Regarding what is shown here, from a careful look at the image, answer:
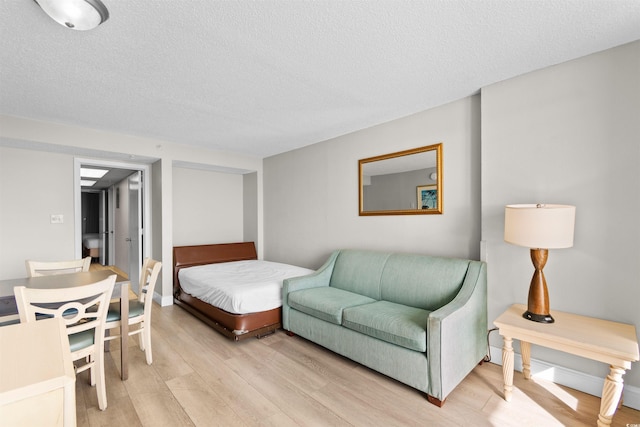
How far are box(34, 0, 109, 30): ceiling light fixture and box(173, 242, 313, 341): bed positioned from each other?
2326 millimetres

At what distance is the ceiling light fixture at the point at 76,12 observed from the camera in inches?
57.0

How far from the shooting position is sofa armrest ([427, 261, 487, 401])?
1.94 metres

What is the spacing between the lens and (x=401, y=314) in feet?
7.73

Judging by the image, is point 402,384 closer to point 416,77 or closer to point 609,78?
point 416,77

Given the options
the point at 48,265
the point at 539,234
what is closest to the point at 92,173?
the point at 48,265

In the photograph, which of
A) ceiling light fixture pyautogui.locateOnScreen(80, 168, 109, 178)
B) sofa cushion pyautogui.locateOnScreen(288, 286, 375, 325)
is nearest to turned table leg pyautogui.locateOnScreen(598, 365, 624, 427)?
sofa cushion pyautogui.locateOnScreen(288, 286, 375, 325)

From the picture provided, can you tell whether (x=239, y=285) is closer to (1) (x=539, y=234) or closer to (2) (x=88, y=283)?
(2) (x=88, y=283)

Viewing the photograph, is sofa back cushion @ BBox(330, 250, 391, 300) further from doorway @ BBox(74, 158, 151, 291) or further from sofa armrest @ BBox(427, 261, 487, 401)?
doorway @ BBox(74, 158, 151, 291)

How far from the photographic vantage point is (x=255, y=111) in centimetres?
303

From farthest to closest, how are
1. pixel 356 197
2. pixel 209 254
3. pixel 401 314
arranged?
pixel 209 254
pixel 356 197
pixel 401 314

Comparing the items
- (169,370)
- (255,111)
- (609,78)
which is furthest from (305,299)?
(609,78)

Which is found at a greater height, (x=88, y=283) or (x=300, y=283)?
(x=88, y=283)

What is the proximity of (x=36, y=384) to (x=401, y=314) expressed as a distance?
2.17 metres

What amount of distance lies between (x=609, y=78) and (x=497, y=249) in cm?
139
